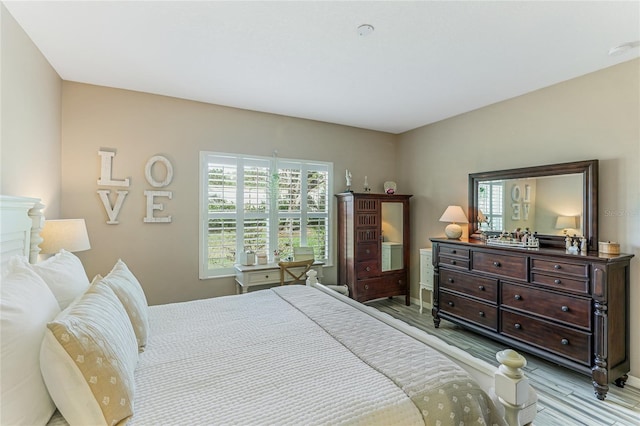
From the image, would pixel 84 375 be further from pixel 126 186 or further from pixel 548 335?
pixel 548 335

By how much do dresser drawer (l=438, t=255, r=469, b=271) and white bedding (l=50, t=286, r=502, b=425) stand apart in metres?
1.93

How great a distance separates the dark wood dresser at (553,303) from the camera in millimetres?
2287

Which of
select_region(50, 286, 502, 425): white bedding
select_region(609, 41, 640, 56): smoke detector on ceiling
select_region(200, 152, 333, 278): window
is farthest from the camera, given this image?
select_region(200, 152, 333, 278): window

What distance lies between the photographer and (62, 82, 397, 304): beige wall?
2998 millimetres

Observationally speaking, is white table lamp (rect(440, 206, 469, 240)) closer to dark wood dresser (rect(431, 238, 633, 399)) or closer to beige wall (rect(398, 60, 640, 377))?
beige wall (rect(398, 60, 640, 377))

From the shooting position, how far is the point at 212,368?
136cm

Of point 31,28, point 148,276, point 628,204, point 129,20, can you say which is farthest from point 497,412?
point 31,28

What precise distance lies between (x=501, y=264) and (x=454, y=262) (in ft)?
1.77

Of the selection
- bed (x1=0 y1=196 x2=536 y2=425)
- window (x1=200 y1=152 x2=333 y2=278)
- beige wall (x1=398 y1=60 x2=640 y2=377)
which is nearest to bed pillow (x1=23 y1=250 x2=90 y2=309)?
bed (x1=0 y1=196 x2=536 y2=425)

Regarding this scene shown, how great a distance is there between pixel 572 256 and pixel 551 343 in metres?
0.79

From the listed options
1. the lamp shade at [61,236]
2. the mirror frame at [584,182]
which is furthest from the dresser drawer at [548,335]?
the lamp shade at [61,236]

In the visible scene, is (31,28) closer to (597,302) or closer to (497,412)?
(497,412)

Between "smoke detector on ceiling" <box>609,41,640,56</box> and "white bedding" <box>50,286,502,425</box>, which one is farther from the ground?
"smoke detector on ceiling" <box>609,41,640,56</box>

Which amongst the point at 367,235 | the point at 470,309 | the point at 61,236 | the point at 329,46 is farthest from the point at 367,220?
the point at 61,236
